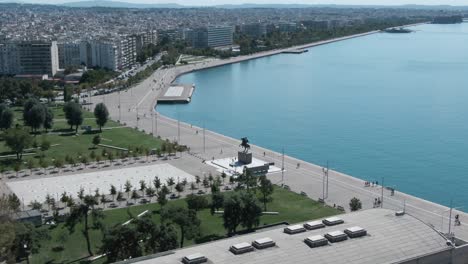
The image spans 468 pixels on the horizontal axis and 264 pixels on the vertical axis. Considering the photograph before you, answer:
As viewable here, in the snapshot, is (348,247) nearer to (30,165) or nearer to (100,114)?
(30,165)

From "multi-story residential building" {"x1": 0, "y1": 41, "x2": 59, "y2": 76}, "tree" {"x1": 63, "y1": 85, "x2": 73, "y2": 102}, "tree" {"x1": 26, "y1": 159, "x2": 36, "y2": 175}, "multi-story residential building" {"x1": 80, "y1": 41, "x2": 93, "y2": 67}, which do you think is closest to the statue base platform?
"tree" {"x1": 26, "y1": 159, "x2": 36, "y2": 175}

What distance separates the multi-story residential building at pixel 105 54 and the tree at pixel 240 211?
53.3 metres

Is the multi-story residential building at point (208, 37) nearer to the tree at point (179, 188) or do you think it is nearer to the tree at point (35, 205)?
the tree at point (179, 188)

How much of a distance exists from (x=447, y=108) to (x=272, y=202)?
97.2 ft

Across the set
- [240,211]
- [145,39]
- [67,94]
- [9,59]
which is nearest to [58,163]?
[240,211]

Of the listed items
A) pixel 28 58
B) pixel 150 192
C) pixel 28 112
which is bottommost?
pixel 150 192

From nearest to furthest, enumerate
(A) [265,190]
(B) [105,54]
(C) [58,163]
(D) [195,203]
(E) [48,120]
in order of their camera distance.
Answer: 1. (D) [195,203]
2. (A) [265,190]
3. (C) [58,163]
4. (E) [48,120]
5. (B) [105,54]

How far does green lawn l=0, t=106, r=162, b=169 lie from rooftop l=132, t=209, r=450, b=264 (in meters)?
19.2

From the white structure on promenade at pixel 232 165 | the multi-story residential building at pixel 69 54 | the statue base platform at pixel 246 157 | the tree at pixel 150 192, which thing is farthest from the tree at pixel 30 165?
the multi-story residential building at pixel 69 54

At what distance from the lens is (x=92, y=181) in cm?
2884

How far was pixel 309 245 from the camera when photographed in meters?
15.2

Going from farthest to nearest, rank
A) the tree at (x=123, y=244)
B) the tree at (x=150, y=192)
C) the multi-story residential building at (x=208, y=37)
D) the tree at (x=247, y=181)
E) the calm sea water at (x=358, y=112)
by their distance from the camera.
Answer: the multi-story residential building at (x=208, y=37) < the calm sea water at (x=358, y=112) < the tree at (x=150, y=192) < the tree at (x=247, y=181) < the tree at (x=123, y=244)

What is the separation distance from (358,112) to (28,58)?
3754 centimetres

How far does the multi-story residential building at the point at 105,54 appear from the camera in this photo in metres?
71.3
